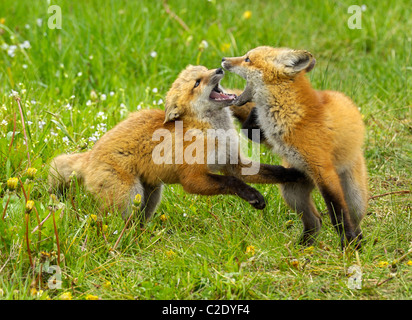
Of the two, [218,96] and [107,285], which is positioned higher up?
[218,96]

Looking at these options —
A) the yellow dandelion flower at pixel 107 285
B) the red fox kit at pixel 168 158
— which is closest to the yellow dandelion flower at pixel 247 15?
the red fox kit at pixel 168 158

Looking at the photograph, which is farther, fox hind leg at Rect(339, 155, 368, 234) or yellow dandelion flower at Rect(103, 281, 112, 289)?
fox hind leg at Rect(339, 155, 368, 234)

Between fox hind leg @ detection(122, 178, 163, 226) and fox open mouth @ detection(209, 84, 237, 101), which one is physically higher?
fox open mouth @ detection(209, 84, 237, 101)

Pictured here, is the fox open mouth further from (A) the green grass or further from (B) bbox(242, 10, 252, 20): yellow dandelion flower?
(B) bbox(242, 10, 252, 20): yellow dandelion flower

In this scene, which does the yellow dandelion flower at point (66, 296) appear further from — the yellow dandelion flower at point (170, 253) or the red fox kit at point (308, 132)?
the red fox kit at point (308, 132)

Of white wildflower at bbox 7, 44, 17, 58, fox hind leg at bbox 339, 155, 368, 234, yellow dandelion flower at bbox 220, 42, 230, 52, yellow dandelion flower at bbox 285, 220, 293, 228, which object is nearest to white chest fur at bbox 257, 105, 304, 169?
fox hind leg at bbox 339, 155, 368, 234

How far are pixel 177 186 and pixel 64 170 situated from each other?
1.21 metres

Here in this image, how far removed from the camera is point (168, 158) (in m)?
5.54

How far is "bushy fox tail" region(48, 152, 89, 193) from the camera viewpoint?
5.73 metres

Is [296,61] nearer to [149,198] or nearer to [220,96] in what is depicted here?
[220,96]

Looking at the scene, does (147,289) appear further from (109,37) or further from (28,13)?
(28,13)

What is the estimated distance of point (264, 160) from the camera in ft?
21.4

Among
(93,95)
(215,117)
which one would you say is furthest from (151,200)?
(93,95)
